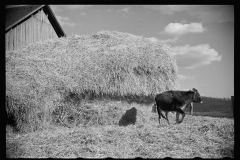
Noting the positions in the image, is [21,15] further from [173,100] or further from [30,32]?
[173,100]

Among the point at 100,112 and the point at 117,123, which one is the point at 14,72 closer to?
the point at 100,112

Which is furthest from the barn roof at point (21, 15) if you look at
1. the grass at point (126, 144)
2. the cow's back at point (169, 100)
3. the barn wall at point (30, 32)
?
the cow's back at point (169, 100)

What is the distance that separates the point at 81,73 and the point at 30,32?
8984 millimetres

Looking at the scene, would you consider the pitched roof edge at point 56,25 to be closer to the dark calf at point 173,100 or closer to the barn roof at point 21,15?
the barn roof at point 21,15

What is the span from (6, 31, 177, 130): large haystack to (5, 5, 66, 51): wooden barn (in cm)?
402

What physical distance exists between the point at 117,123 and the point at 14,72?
163 inches

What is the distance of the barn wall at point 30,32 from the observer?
41.6 ft

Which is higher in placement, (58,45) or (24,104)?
(58,45)

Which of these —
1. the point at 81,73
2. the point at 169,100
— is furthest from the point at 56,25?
the point at 169,100

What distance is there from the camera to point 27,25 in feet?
46.2

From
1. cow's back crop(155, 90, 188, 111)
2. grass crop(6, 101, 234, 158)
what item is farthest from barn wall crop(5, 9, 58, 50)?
cow's back crop(155, 90, 188, 111)

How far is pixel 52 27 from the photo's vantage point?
1748 centimetres

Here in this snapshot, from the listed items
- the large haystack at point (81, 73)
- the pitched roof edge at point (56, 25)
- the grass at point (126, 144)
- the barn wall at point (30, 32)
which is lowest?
the grass at point (126, 144)

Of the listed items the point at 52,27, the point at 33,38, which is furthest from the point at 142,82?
the point at 52,27
